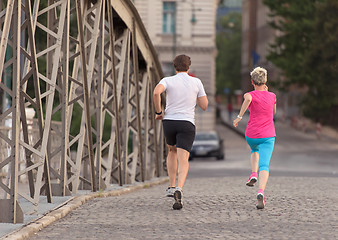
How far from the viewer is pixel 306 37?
191 ft

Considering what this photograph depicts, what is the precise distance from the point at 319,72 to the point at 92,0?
41.2m

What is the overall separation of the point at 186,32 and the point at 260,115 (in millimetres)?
59162

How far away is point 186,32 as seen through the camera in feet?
228

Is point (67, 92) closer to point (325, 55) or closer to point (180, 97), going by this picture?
point (180, 97)

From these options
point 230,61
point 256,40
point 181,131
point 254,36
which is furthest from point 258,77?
point 230,61

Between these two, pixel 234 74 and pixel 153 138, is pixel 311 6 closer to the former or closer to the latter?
pixel 153 138

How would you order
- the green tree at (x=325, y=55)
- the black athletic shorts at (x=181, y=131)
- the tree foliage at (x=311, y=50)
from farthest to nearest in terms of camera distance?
the tree foliage at (x=311, y=50) < the green tree at (x=325, y=55) < the black athletic shorts at (x=181, y=131)

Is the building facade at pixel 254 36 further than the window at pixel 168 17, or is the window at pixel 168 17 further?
the building facade at pixel 254 36

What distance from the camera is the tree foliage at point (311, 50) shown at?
52603 millimetres

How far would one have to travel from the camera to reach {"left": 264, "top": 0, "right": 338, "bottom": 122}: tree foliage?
173ft

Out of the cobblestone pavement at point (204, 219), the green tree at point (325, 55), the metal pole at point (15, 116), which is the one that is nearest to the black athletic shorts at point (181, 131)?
the cobblestone pavement at point (204, 219)

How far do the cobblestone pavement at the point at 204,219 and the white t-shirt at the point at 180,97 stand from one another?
1008 mm

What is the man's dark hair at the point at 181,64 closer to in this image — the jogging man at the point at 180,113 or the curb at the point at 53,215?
the jogging man at the point at 180,113

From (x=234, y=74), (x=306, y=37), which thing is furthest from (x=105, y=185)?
(x=234, y=74)
